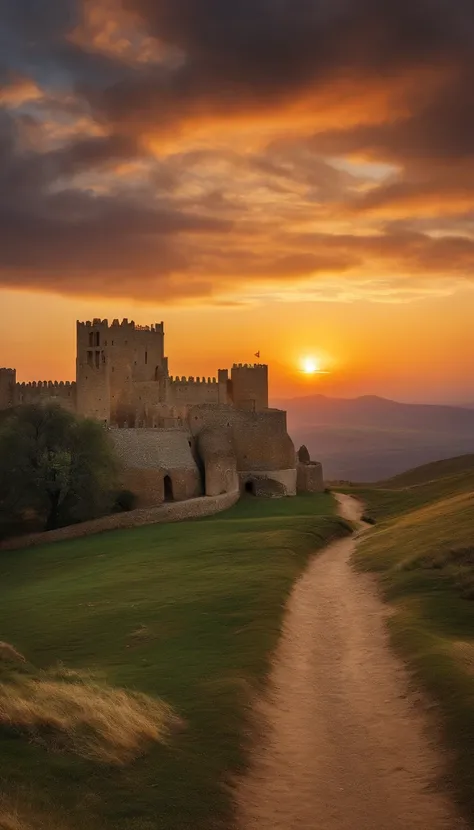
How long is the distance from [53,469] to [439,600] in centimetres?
3723

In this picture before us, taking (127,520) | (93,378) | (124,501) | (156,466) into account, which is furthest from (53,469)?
(93,378)

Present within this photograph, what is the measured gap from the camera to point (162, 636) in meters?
27.4

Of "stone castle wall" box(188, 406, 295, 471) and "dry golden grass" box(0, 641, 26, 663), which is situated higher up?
"stone castle wall" box(188, 406, 295, 471)

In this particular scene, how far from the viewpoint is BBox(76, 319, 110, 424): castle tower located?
294 feet

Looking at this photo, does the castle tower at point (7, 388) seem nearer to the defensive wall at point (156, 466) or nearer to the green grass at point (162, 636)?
the defensive wall at point (156, 466)

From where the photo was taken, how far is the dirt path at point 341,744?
593 inches

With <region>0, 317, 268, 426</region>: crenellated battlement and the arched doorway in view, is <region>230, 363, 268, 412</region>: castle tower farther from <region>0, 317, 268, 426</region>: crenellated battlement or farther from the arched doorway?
the arched doorway

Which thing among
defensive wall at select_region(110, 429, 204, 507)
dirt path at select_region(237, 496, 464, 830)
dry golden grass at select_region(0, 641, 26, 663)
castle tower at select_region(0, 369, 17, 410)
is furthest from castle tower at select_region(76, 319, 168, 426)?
dry golden grass at select_region(0, 641, 26, 663)

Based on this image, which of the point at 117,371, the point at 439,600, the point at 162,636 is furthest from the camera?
the point at 117,371

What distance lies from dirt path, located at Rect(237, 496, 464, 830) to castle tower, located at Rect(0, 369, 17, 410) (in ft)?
225

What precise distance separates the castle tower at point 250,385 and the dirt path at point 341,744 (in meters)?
68.9

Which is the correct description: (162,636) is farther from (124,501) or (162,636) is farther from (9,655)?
(124,501)

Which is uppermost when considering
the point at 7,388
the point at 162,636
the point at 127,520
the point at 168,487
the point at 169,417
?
the point at 7,388

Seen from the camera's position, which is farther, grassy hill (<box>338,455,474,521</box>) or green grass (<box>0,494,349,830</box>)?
grassy hill (<box>338,455,474,521</box>)
